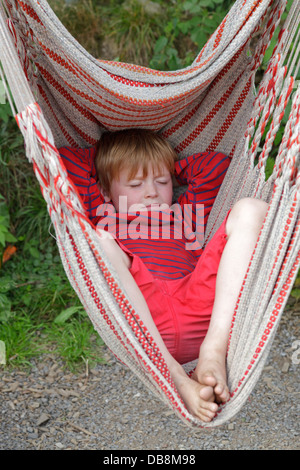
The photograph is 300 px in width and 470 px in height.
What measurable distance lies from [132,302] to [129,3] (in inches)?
92.3

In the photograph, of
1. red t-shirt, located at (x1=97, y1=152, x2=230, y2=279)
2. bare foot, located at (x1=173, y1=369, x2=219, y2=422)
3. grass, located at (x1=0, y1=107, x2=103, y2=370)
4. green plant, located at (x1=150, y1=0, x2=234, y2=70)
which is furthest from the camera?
green plant, located at (x1=150, y1=0, x2=234, y2=70)

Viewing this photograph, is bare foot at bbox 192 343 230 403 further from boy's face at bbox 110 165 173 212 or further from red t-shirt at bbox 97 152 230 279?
boy's face at bbox 110 165 173 212

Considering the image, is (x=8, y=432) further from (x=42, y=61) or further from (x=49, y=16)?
(x=49, y=16)

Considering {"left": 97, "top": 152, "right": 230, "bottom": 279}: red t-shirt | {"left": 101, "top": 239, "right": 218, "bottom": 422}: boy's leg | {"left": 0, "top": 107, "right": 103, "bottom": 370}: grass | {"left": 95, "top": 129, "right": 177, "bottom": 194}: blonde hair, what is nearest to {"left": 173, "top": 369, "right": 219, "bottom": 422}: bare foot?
{"left": 101, "top": 239, "right": 218, "bottom": 422}: boy's leg

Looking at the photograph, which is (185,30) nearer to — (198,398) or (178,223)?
(178,223)

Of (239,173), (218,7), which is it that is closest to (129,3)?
(218,7)

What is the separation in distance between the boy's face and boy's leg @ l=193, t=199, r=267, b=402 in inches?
16.8

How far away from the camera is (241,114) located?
1.92 metres

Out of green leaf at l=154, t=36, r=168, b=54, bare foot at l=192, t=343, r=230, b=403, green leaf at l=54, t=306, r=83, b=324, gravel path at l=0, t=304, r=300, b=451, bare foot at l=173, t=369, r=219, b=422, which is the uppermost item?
green leaf at l=154, t=36, r=168, b=54

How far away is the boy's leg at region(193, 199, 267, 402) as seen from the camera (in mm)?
1367

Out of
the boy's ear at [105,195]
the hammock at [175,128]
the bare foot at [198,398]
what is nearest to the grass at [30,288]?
the boy's ear at [105,195]

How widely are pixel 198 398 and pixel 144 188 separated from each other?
0.78m

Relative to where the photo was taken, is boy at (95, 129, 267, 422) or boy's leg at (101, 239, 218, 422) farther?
boy at (95, 129, 267, 422)

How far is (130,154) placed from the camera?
190cm
